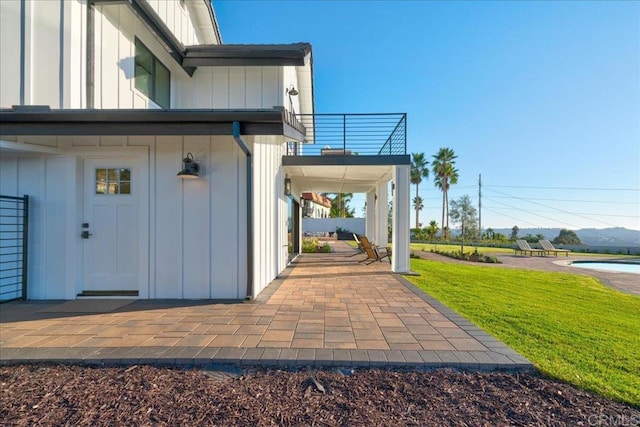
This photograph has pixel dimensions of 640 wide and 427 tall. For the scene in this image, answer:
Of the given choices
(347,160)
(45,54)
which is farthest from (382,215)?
(45,54)

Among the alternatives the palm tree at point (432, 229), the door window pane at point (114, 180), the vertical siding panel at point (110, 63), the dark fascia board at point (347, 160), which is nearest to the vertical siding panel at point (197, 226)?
the door window pane at point (114, 180)

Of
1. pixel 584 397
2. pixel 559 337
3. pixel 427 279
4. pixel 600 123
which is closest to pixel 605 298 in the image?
pixel 427 279

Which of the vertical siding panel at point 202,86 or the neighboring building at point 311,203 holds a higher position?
the vertical siding panel at point 202,86

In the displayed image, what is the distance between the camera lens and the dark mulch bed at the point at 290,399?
81.5 inches

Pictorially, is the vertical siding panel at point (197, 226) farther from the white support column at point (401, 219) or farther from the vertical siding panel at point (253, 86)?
the white support column at point (401, 219)

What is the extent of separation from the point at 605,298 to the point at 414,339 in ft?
19.6

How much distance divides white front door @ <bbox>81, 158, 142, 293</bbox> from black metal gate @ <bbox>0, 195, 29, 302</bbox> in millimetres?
908

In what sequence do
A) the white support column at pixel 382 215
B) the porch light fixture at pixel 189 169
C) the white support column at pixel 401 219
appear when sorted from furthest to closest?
the white support column at pixel 382 215, the white support column at pixel 401 219, the porch light fixture at pixel 189 169

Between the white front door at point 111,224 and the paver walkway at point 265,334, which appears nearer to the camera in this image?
the paver walkway at point 265,334

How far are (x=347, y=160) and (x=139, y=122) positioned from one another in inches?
203

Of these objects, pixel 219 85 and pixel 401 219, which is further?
pixel 401 219

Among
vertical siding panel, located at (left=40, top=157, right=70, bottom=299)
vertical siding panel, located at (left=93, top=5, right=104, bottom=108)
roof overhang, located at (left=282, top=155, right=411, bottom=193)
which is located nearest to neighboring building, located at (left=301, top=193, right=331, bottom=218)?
roof overhang, located at (left=282, top=155, right=411, bottom=193)

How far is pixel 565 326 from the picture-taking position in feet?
13.2

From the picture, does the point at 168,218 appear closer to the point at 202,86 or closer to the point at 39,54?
the point at 39,54
